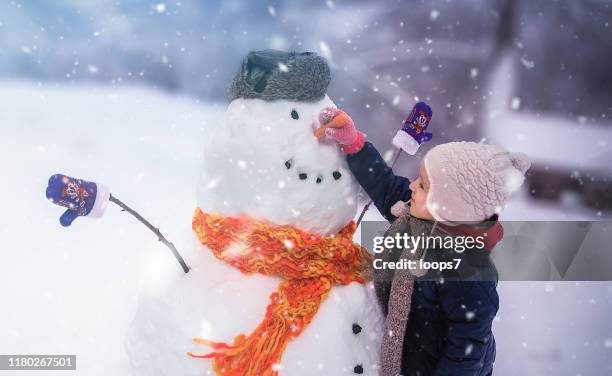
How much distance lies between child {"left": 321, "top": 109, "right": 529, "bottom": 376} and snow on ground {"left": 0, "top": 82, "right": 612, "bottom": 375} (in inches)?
15.5

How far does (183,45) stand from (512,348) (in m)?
1.84

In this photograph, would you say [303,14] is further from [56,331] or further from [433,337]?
[433,337]

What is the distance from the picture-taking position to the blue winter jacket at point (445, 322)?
→ 84cm

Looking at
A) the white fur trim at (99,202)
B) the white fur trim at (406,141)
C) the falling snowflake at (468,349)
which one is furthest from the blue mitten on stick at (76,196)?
the falling snowflake at (468,349)

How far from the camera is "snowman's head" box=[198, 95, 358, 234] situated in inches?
34.7

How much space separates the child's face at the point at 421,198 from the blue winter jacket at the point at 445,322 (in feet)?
0.30

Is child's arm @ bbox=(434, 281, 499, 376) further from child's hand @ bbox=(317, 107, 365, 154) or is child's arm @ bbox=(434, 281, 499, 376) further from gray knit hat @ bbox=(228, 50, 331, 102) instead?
gray knit hat @ bbox=(228, 50, 331, 102)

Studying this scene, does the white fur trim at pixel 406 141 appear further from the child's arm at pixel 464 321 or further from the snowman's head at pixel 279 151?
the child's arm at pixel 464 321

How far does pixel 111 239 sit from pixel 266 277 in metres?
1.15

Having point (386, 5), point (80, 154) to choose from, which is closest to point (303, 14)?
point (386, 5)

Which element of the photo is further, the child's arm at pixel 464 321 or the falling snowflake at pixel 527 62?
the falling snowflake at pixel 527 62

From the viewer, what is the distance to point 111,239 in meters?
1.87

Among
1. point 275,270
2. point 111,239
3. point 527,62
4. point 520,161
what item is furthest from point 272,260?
point 527,62

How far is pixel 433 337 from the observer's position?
88 centimetres
